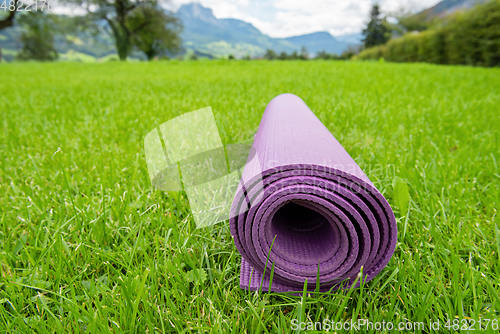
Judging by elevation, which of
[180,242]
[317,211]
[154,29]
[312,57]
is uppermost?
[154,29]

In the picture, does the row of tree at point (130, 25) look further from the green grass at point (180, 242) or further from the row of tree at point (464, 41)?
the green grass at point (180, 242)

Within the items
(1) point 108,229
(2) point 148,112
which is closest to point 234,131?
(2) point 148,112

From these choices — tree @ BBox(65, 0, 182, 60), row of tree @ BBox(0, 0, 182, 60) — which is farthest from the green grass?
tree @ BBox(65, 0, 182, 60)

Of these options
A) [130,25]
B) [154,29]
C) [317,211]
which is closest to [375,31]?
[154,29]

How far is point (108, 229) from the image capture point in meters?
1.58

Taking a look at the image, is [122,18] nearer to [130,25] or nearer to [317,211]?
[130,25]

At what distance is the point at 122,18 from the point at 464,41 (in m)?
40.4

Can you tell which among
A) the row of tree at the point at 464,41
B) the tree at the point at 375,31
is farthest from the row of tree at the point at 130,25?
the tree at the point at 375,31

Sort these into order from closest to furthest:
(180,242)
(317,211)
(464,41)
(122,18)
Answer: (317,211) < (180,242) < (464,41) < (122,18)

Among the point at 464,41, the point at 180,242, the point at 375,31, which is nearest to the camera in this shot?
the point at 180,242

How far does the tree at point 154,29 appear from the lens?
4116 cm

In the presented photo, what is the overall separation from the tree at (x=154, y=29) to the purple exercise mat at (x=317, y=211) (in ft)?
157

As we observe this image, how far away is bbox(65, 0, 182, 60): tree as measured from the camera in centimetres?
3847

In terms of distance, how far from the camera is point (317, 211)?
110cm
